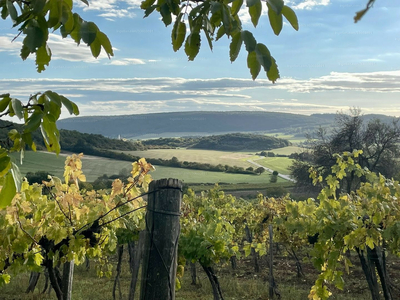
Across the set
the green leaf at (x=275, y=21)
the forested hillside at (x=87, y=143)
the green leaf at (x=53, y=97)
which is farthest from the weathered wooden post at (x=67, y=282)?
the forested hillside at (x=87, y=143)

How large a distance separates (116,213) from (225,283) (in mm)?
7393

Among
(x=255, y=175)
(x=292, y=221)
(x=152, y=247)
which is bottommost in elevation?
(x=255, y=175)

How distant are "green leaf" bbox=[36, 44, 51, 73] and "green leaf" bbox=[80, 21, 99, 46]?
155 mm

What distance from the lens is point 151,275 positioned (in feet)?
7.14

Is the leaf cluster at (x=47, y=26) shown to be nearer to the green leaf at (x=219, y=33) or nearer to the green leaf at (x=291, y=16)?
the green leaf at (x=219, y=33)

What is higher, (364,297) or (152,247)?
(152,247)

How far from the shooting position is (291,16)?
105 centimetres

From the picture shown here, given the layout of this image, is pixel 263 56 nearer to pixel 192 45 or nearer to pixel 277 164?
pixel 192 45

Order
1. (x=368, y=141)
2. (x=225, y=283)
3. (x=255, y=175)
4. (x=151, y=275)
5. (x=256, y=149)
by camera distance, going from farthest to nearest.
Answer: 1. (x=256, y=149)
2. (x=255, y=175)
3. (x=368, y=141)
4. (x=225, y=283)
5. (x=151, y=275)

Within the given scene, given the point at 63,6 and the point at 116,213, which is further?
the point at 116,213

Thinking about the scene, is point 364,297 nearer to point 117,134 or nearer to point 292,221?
point 292,221

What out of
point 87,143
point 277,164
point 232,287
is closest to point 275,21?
point 232,287

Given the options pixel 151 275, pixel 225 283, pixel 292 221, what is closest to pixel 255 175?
pixel 225 283

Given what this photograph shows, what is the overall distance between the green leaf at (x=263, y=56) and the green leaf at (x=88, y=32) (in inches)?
19.5
